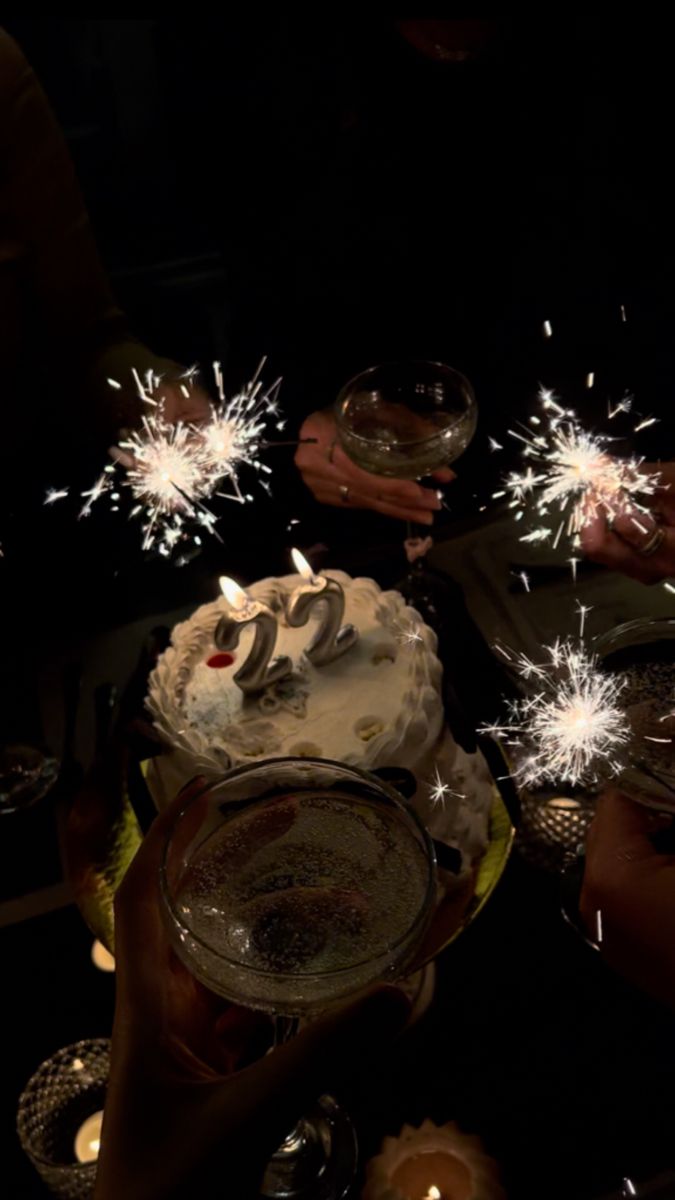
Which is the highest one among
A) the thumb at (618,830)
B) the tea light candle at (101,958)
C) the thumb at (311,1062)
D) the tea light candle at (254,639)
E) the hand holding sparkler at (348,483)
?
the thumb at (311,1062)

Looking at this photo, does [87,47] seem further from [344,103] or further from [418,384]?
[418,384]

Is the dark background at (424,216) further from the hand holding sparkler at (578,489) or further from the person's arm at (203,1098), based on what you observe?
the person's arm at (203,1098)

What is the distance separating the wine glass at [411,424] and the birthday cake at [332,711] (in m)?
0.31

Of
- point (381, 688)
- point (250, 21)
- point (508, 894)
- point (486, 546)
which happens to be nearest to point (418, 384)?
point (486, 546)

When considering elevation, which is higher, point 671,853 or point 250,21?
point 250,21

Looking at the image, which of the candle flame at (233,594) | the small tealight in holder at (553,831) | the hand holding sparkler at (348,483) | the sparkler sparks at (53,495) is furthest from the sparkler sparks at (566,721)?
the sparkler sparks at (53,495)

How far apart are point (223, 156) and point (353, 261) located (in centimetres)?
59

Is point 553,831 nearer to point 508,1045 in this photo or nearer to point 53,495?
point 508,1045

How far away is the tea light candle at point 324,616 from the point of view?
174cm

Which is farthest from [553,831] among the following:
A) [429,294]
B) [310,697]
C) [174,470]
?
[429,294]

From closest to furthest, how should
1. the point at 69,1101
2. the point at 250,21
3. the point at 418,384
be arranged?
1. the point at 69,1101
2. the point at 418,384
3. the point at 250,21

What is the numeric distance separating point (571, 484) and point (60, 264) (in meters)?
1.66

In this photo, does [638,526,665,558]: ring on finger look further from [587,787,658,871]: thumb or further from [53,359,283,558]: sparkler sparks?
[53,359,283,558]: sparkler sparks

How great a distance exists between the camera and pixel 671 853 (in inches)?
59.2
